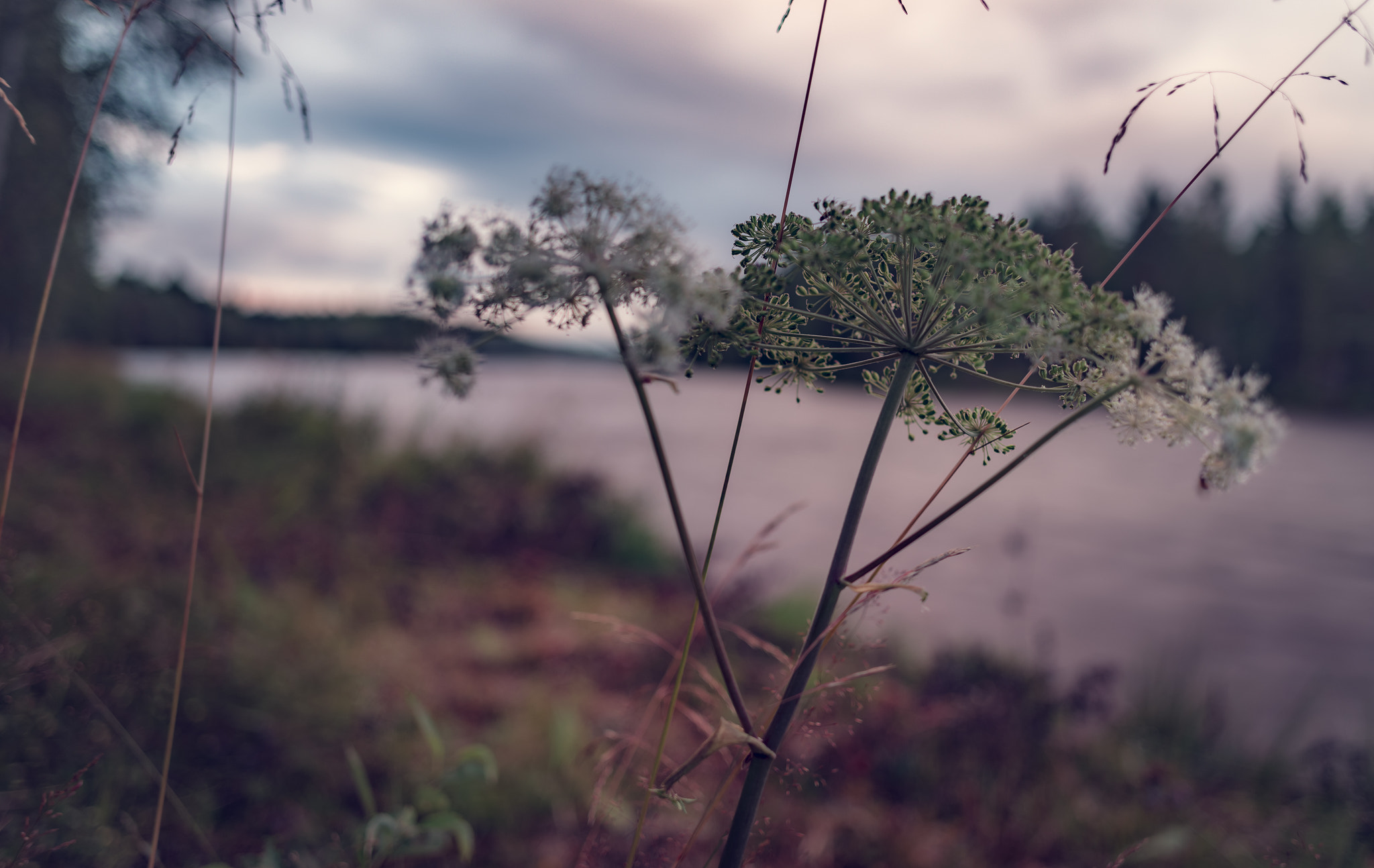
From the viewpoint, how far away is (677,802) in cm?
77

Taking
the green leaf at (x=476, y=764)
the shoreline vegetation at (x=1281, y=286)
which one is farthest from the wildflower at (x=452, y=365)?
the shoreline vegetation at (x=1281, y=286)

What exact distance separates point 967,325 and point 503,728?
8.92 feet

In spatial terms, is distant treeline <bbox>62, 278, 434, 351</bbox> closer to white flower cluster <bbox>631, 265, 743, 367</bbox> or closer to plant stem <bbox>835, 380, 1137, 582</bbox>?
white flower cluster <bbox>631, 265, 743, 367</bbox>

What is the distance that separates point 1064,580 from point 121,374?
13594 mm

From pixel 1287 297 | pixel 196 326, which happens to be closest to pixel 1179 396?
pixel 196 326

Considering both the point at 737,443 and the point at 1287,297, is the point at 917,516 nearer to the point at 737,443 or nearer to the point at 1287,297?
the point at 737,443

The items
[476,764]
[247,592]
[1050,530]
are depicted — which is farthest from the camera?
[1050,530]

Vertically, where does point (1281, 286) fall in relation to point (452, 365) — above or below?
above

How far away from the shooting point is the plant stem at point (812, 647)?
78 cm

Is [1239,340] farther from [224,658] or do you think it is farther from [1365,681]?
[224,658]

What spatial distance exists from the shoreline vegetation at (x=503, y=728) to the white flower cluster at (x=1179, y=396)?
0.53 meters

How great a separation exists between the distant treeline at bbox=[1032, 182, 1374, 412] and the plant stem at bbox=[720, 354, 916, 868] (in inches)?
1158

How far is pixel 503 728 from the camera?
2.85 metres

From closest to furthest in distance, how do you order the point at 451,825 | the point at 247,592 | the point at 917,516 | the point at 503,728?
the point at 917,516 < the point at 451,825 < the point at 503,728 < the point at 247,592
